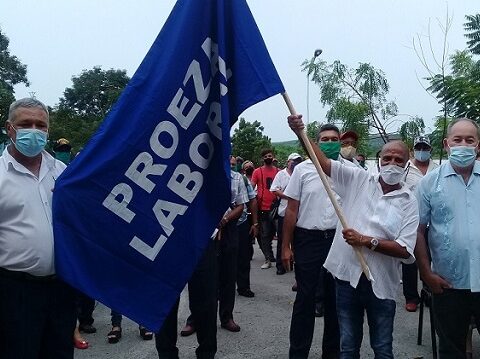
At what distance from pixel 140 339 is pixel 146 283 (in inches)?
108

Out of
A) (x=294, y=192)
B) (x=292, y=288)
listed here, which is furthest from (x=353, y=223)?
(x=292, y=288)

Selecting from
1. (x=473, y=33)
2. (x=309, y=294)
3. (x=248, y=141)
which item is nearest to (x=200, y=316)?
(x=309, y=294)

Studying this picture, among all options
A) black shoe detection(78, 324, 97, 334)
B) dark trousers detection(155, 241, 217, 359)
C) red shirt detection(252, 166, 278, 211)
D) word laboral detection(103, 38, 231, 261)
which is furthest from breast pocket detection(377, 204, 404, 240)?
red shirt detection(252, 166, 278, 211)

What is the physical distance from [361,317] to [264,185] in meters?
6.13

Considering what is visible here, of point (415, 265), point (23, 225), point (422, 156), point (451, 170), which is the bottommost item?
point (415, 265)

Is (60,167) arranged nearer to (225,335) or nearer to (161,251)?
(161,251)

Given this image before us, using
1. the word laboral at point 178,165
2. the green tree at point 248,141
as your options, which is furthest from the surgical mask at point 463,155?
the green tree at point 248,141

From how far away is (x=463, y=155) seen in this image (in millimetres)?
3273

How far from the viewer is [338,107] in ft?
45.7

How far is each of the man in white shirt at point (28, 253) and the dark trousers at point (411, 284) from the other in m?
4.64

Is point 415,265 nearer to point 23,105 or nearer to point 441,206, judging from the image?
point 441,206

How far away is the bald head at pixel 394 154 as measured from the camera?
3395 millimetres

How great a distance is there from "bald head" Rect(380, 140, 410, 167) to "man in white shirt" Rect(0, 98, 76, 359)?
212 cm

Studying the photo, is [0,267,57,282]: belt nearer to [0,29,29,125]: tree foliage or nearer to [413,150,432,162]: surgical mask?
[413,150,432,162]: surgical mask
